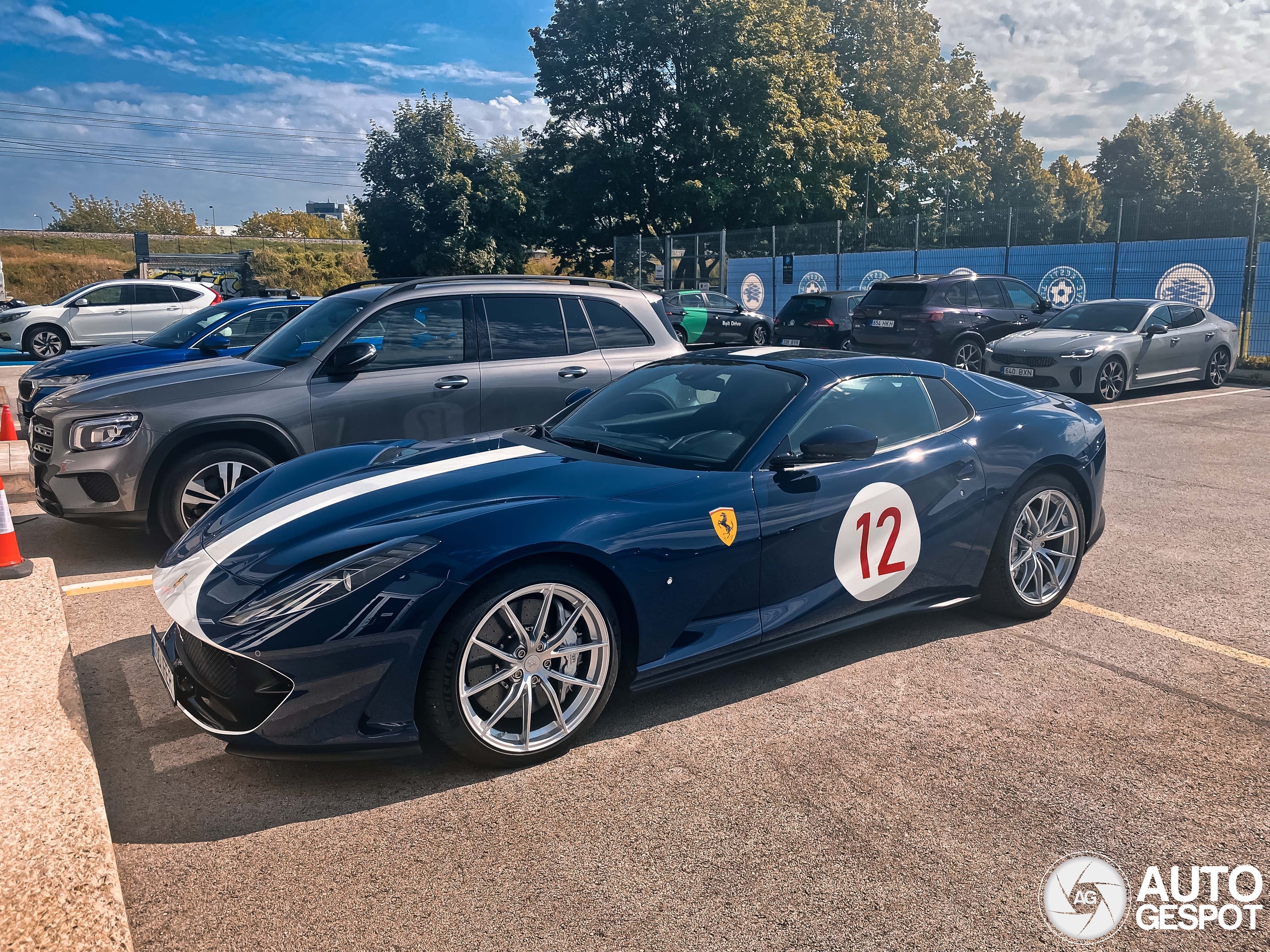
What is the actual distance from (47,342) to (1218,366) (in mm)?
23052

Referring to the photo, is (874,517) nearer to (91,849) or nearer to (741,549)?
(741,549)

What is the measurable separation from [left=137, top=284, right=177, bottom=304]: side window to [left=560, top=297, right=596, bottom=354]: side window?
17.7 m

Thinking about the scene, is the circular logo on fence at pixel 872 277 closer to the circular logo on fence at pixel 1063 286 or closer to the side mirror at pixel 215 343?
the circular logo on fence at pixel 1063 286

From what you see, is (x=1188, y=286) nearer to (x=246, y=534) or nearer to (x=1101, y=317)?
(x=1101, y=317)

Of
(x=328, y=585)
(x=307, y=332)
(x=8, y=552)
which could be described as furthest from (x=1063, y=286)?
(x=328, y=585)

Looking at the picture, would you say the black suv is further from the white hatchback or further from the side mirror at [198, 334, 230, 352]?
the white hatchback

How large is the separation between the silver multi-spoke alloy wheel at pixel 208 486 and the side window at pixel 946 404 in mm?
4006

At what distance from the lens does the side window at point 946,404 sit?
15.0 feet

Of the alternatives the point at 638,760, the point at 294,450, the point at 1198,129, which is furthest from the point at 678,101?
the point at 1198,129

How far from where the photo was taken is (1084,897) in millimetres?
2623

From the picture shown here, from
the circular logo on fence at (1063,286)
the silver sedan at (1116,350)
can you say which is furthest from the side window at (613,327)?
the circular logo on fence at (1063,286)

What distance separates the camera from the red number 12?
4051mm

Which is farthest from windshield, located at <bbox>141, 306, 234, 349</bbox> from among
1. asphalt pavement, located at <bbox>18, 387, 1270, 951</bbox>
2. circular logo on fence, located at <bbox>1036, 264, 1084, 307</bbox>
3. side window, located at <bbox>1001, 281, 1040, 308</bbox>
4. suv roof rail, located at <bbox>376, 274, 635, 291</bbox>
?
circular logo on fence, located at <bbox>1036, 264, 1084, 307</bbox>

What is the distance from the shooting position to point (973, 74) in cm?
5088
